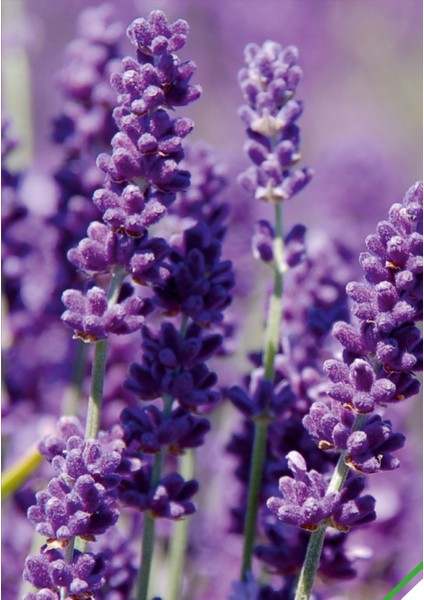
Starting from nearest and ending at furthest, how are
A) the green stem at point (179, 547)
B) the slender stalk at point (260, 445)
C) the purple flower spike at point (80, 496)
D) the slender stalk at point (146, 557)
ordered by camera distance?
1. the purple flower spike at point (80, 496)
2. the slender stalk at point (146, 557)
3. the slender stalk at point (260, 445)
4. the green stem at point (179, 547)

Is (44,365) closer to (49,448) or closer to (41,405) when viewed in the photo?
(41,405)

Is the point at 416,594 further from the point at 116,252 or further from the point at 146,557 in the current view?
the point at 116,252

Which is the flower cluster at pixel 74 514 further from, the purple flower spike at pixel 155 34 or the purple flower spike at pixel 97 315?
the purple flower spike at pixel 155 34

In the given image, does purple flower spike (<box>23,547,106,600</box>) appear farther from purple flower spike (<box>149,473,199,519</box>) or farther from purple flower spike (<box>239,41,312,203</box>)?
purple flower spike (<box>239,41,312,203</box>)

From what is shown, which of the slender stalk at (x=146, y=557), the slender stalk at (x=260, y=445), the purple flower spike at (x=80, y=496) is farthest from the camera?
the slender stalk at (x=260, y=445)

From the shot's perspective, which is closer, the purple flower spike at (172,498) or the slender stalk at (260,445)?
the purple flower spike at (172,498)

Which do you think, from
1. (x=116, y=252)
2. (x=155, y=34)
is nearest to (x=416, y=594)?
(x=116, y=252)

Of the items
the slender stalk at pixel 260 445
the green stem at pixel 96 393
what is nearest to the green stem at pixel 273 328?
the slender stalk at pixel 260 445

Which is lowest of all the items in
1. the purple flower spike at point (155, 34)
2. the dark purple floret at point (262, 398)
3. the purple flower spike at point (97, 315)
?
the dark purple floret at point (262, 398)
